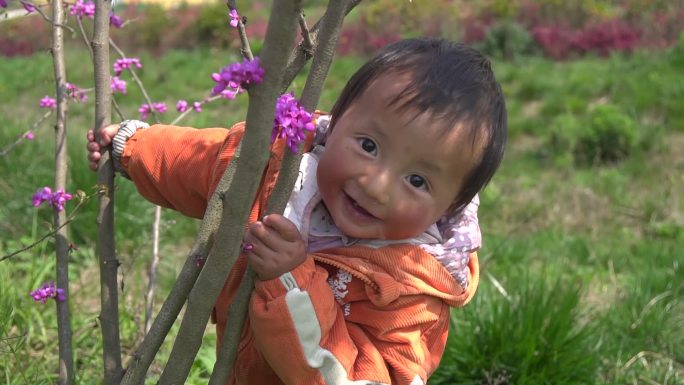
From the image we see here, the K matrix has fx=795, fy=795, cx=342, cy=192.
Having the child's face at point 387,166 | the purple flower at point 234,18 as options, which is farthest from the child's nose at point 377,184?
the purple flower at point 234,18

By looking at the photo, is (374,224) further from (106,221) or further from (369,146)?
(106,221)

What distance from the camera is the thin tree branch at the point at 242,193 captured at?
1.16m

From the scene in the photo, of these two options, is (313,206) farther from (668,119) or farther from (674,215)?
(668,119)

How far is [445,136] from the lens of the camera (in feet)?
5.05

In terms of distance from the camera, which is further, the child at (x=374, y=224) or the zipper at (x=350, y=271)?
the zipper at (x=350, y=271)

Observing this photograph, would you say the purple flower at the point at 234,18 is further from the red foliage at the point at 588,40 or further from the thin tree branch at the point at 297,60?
the red foliage at the point at 588,40

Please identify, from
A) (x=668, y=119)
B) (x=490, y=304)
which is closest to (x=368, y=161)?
(x=490, y=304)

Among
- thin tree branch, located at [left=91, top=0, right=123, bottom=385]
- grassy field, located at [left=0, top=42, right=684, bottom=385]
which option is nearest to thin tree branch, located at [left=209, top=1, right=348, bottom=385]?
thin tree branch, located at [left=91, top=0, right=123, bottom=385]

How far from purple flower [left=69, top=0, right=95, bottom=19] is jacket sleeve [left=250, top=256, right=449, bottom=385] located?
104 cm

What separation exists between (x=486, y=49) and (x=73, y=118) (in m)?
6.15

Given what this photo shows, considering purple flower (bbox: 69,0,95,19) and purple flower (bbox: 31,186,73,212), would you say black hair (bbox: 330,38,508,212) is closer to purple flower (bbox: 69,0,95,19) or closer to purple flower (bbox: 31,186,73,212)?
purple flower (bbox: 31,186,73,212)

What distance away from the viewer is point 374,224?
61.5 inches

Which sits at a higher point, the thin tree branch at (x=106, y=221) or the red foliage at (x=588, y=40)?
the thin tree branch at (x=106, y=221)

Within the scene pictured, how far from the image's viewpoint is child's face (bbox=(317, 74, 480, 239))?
1.52 metres
